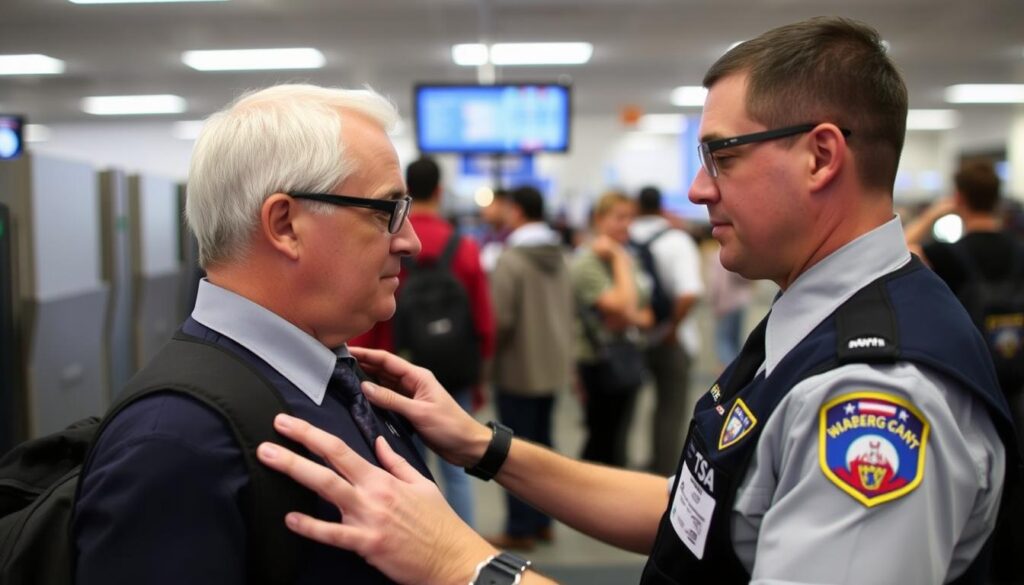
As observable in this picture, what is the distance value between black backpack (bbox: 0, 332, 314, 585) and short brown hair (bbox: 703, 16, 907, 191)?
2.23 feet

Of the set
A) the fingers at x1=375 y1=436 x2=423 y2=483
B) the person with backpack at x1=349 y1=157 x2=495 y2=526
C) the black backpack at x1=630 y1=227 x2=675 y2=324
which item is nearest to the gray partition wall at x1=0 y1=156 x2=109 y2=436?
the person with backpack at x1=349 y1=157 x2=495 y2=526

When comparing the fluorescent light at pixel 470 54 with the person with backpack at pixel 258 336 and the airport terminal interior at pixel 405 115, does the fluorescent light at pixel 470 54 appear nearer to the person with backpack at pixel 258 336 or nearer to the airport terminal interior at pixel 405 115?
the airport terminal interior at pixel 405 115

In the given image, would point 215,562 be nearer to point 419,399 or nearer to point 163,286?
point 419,399

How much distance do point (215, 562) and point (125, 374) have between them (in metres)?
2.84

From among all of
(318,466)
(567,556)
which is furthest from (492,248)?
(318,466)

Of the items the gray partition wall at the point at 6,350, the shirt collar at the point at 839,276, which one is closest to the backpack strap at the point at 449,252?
the gray partition wall at the point at 6,350

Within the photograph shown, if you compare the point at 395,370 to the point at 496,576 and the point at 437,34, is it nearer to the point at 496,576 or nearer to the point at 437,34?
the point at 496,576

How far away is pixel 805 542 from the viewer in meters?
0.84

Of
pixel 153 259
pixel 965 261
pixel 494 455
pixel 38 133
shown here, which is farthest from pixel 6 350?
pixel 38 133

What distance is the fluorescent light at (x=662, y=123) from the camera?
13.3 meters

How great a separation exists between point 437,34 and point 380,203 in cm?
686

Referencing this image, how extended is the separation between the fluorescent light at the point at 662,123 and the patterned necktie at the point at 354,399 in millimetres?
12697

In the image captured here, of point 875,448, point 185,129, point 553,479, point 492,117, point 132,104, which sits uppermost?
point 132,104

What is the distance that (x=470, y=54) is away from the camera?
27.4 ft
